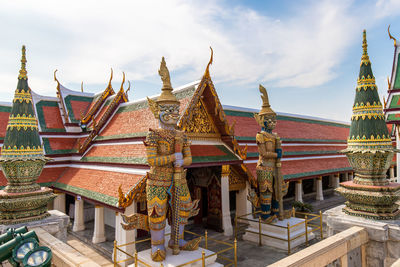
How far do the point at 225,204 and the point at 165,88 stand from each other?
7.08 meters

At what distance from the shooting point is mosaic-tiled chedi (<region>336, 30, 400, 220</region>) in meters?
5.21

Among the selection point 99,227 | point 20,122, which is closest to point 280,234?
point 99,227

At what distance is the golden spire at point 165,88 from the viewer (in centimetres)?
708

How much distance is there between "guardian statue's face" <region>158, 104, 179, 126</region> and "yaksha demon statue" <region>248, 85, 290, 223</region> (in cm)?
461

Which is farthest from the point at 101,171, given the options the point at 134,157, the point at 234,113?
the point at 234,113

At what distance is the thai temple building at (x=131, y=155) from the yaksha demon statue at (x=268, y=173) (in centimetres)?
150

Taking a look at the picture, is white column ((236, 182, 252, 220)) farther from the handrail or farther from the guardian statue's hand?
the handrail

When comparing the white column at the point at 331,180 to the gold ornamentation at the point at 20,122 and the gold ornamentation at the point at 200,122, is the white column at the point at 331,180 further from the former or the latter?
the gold ornamentation at the point at 20,122

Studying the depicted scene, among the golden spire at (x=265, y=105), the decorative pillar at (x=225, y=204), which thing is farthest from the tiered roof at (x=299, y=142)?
the golden spire at (x=265, y=105)

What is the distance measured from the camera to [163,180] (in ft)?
22.0

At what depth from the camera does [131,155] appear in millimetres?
10805

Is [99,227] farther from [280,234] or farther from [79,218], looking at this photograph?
[280,234]

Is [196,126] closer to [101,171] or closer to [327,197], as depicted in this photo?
[101,171]

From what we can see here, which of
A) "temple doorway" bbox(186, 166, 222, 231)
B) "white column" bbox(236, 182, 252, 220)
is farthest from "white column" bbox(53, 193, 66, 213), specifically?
"white column" bbox(236, 182, 252, 220)
